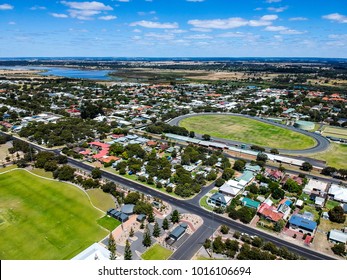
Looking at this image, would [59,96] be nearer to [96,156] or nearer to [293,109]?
[96,156]

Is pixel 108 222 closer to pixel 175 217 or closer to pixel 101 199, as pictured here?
pixel 101 199

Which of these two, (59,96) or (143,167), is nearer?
(143,167)

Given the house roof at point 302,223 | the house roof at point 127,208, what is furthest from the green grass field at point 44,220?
the house roof at point 302,223

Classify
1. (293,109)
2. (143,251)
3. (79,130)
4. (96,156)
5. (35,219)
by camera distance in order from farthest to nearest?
1. (293,109)
2. (79,130)
3. (96,156)
4. (35,219)
5. (143,251)

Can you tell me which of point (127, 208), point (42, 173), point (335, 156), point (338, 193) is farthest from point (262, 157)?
point (42, 173)

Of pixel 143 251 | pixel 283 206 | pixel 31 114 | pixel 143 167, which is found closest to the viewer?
pixel 143 251

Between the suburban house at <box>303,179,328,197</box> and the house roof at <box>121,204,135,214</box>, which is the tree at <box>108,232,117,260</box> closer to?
the house roof at <box>121,204,135,214</box>

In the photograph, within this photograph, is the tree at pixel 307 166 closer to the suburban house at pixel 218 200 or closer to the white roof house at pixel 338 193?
the white roof house at pixel 338 193

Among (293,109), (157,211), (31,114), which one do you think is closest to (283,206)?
(157,211)
